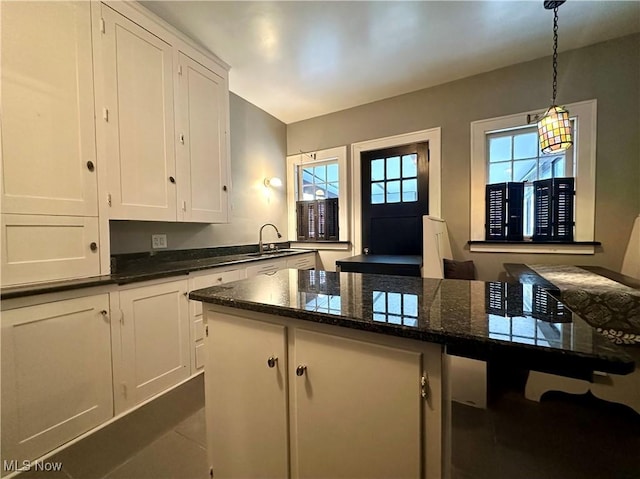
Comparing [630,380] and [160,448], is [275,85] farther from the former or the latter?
[630,380]

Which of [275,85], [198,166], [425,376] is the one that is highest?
[275,85]

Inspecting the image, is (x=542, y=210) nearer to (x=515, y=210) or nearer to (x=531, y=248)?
(x=515, y=210)

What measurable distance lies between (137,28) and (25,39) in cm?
68

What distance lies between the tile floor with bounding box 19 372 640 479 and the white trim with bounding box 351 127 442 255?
1856 mm

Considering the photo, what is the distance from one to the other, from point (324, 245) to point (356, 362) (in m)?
2.81

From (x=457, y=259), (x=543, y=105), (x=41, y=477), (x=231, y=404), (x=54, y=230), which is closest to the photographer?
(x=231, y=404)

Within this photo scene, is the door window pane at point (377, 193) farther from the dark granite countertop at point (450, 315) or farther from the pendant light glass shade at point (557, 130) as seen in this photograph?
the dark granite countertop at point (450, 315)

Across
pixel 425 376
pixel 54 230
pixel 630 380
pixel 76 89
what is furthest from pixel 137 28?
pixel 630 380

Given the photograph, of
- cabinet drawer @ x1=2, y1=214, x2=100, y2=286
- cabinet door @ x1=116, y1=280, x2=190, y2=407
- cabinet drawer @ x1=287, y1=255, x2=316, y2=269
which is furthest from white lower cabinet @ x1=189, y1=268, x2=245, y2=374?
cabinet drawer @ x1=287, y1=255, x2=316, y2=269

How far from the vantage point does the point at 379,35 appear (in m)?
2.05

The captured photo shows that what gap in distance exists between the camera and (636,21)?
6.46 feet

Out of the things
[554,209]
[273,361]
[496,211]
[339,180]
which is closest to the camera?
[273,361]

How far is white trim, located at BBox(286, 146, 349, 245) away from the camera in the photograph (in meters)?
3.35

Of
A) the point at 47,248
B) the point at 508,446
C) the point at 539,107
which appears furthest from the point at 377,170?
the point at 47,248
